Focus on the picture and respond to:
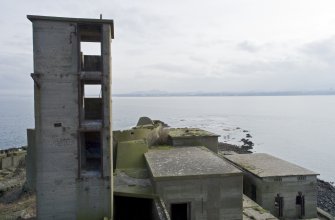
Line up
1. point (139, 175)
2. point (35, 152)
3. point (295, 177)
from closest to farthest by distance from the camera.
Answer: point (35, 152)
point (139, 175)
point (295, 177)

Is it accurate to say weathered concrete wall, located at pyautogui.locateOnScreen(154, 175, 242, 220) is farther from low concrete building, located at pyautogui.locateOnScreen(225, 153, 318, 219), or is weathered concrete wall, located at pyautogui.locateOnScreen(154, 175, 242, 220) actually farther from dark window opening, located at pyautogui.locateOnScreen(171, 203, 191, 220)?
low concrete building, located at pyautogui.locateOnScreen(225, 153, 318, 219)

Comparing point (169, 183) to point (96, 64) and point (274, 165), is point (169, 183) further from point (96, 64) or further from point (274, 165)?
point (274, 165)

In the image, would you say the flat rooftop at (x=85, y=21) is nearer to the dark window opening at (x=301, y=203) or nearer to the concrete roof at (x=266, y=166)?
the concrete roof at (x=266, y=166)

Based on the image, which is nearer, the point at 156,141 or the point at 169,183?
the point at 169,183

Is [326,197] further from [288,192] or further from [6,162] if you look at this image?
[6,162]

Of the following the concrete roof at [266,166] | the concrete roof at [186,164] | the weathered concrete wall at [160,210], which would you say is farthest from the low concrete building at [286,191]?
the weathered concrete wall at [160,210]

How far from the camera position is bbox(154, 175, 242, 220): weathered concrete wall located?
60.7ft

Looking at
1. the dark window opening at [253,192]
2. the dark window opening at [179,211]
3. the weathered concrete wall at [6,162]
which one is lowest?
the weathered concrete wall at [6,162]

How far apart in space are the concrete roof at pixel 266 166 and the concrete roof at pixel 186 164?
5.09 metres

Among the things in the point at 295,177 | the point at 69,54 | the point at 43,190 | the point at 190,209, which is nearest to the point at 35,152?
the point at 43,190

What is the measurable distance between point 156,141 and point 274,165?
1086cm

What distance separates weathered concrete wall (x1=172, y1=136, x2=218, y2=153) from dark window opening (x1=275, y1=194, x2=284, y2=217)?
6.78 metres

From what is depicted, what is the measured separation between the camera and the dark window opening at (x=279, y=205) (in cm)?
2539

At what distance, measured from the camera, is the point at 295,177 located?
992 inches
